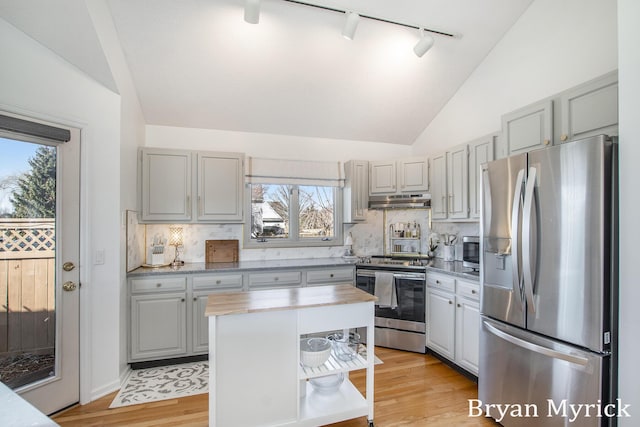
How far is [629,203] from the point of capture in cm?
154

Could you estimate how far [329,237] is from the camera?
4258 mm

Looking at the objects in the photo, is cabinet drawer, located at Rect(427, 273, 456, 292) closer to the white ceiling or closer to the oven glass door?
the oven glass door

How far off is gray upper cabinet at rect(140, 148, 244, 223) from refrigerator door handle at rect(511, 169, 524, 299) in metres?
2.68

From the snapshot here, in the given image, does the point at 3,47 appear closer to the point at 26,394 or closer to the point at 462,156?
the point at 26,394

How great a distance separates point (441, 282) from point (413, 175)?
1.36 meters

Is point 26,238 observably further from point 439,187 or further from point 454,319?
point 439,187

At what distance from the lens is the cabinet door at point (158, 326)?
9.66ft

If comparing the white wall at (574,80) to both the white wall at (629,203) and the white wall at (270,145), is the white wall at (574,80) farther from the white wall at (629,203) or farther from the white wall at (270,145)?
the white wall at (270,145)

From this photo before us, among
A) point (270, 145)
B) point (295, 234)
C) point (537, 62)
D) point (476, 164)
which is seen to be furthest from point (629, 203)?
point (270, 145)

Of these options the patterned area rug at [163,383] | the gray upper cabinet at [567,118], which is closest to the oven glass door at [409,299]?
the gray upper cabinet at [567,118]

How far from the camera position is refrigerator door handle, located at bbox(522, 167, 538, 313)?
1.88m

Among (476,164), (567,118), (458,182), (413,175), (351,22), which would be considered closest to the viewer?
(567,118)

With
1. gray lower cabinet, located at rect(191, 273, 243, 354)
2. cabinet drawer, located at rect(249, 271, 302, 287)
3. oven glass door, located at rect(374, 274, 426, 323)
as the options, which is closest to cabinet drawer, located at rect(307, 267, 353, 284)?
cabinet drawer, located at rect(249, 271, 302, 287)

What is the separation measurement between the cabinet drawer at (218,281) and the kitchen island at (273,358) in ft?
3.86
